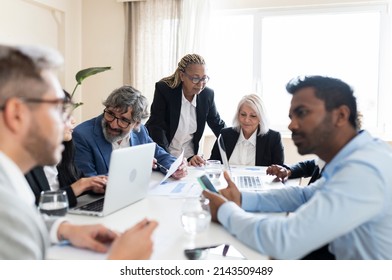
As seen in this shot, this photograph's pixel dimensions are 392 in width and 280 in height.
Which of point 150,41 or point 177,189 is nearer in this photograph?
point 177,189

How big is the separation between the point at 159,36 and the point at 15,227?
12.2 ft

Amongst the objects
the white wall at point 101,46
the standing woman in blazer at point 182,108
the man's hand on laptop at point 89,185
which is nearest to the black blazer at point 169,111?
the standing woman in blazer at point 182,108

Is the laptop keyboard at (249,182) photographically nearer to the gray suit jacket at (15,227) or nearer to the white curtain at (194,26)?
the gray suit jacket at (15,227)

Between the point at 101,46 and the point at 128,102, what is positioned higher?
the point at 101,46

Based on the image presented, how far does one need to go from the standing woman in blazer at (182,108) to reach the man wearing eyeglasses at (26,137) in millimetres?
2058

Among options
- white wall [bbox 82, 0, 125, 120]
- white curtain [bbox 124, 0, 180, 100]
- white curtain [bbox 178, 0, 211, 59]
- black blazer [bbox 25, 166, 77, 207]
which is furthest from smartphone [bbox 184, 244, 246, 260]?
white wall [bbox 82, 0, 125, 120]

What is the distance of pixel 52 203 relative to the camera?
1.23 m

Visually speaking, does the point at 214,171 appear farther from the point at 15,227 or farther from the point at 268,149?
the point at 15,227

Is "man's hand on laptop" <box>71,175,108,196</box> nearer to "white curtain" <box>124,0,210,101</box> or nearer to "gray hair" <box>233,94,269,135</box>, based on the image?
"gray hair" <box>233,94,269,135</box>

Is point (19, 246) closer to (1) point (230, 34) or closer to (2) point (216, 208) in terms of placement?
(2) point (216, 208)

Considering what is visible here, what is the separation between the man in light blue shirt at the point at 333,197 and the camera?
0.97m

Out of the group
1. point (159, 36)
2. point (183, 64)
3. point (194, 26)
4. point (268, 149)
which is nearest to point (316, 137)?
point (268, 149)

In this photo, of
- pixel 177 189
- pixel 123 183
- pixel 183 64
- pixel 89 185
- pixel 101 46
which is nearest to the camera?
pixel 123 183
